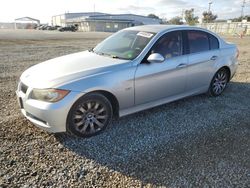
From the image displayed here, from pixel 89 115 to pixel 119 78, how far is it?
718mm

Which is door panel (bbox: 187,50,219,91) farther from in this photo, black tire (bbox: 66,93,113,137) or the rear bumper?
the rear bumper

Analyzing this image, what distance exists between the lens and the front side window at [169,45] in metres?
4.21

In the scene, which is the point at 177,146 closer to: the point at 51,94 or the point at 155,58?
the point at 155,58

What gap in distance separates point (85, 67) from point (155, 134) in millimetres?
1514

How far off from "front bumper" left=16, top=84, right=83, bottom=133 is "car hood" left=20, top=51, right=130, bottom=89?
221mm

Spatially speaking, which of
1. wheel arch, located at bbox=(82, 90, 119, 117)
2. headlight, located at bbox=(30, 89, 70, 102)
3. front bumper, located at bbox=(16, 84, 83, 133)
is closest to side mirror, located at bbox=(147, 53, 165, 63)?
wheel arch, located at bbox=(82, 90, 119, 117)

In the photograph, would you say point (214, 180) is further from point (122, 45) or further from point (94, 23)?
point (94, 23)

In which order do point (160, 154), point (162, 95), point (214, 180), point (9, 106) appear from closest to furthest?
point (214, 180) → point (160, 154) → point (162, 95) → point (9, 106)

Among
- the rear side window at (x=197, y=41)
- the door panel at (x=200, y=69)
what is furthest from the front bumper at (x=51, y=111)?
the rear side window at (x=197, y=41)

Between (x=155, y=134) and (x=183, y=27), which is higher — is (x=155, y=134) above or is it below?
below

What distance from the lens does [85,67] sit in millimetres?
3674

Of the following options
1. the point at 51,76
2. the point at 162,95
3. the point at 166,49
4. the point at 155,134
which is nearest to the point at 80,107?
the point at 51,76

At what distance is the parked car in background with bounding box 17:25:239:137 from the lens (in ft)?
10.8

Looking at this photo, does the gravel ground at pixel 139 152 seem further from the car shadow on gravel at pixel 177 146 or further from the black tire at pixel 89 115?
the black tire at pixel 89 115
